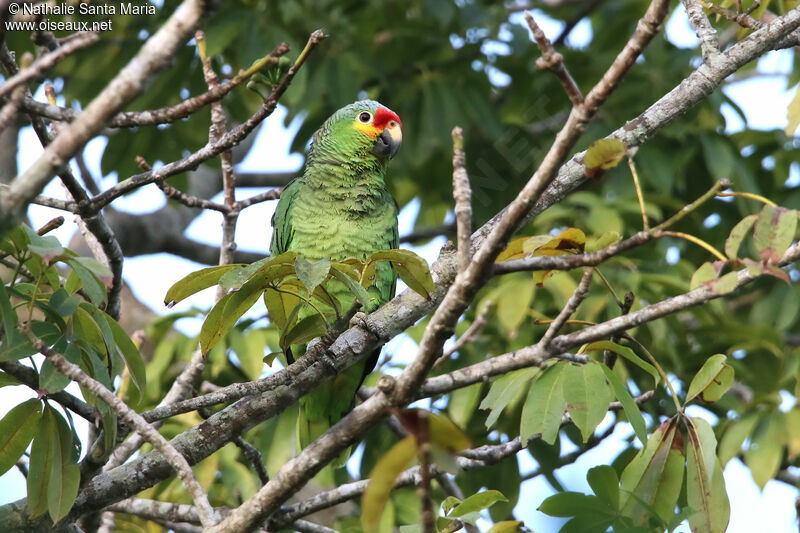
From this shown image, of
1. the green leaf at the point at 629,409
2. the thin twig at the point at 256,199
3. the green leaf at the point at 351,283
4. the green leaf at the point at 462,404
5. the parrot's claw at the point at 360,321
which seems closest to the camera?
the green leaf at the point at 351,283

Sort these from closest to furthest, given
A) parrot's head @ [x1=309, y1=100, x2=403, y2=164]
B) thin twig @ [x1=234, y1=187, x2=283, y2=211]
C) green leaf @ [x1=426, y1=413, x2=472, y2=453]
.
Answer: green leaf @ [x1=426, y1=413, x2=472, y2=453] → thin twig @ [x1=234, y1=187, x2=283, y2=211] → parrot's head @ [x1=309, y1=100, x2=403, y2=164]

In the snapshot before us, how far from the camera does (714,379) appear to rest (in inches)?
69.0

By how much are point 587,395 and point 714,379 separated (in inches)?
11.0

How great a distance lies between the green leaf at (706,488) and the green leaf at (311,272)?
87 centimetres

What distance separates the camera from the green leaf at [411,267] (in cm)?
160

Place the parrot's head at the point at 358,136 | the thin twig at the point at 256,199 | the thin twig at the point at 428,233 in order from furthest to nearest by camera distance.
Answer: the thin twig at the point at 428,233
the parrot's head at the point at 358,136
the thin twig at the point at 256,199

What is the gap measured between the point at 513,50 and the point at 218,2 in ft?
10.6

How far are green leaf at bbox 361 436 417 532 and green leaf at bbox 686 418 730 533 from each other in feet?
2.68

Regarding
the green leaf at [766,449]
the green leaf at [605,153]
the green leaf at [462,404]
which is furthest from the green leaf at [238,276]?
the green leaf at [766,449]

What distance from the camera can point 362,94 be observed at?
4.52 meters

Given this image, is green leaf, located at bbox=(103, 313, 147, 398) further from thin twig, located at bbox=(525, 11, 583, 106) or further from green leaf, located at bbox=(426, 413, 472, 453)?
thin twig, located at bbox=(525, 11, 583, 106)

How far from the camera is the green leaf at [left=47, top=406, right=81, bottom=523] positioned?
1703mm

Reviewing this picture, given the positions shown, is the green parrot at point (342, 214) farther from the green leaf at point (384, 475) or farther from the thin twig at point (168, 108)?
the green leaf at point (384, 475)

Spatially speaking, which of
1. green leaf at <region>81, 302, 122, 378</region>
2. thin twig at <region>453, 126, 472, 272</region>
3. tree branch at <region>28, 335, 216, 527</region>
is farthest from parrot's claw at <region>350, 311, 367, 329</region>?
thin twig at <region>453, 126, 472, 272</region>
